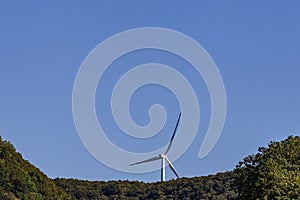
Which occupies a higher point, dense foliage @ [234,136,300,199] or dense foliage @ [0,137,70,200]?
dense foliage @ [0,137,70,200]

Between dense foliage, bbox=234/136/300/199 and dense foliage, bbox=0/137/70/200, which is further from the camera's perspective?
dense foliage, bbox=0/137/70/200

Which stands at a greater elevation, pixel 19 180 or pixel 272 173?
pixel 19 180

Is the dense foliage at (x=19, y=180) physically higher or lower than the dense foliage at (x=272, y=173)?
higher

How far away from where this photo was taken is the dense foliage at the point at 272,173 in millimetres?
74188

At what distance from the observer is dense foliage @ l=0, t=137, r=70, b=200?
15050 centimetres

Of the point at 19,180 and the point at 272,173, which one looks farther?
the point at 19,180

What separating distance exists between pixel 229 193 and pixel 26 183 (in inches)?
1891

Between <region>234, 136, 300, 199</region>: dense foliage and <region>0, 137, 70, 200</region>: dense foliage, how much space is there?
69036 millimetres

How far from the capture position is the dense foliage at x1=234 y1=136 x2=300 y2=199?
74.2 m

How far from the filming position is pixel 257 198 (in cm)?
7719

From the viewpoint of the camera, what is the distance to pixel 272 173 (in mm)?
76188

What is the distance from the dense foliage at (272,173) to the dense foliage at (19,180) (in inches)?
2718

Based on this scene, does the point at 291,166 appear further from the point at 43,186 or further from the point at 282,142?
the point at 43,186

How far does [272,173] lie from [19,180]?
7955cm
